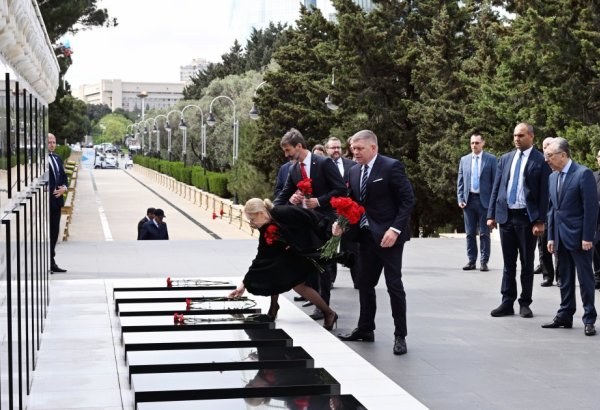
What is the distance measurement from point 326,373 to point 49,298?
4.53 meters

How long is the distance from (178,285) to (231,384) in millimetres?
4427

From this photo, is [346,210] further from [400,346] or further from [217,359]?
[217,359]

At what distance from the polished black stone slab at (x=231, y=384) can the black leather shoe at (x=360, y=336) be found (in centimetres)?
193

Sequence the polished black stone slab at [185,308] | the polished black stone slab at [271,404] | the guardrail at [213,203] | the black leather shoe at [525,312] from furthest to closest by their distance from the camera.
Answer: the guardrail at [213,203] < the black leather shoe at [525,312] < the polished black stone slab at [185,308] < the polished black stone slab at [271,404]

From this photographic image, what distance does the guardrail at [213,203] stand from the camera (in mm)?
34125

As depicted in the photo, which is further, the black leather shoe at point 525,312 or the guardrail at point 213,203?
the guardrail at point 213,203

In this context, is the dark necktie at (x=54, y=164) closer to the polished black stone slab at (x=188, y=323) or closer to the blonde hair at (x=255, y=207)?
the polished black stone slab at (x=188, y=323)

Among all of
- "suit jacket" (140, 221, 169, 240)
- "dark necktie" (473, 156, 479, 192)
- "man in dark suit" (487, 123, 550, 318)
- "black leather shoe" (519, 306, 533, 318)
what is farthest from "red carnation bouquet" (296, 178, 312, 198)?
"suit jacket" (140, 221, 169, 240)

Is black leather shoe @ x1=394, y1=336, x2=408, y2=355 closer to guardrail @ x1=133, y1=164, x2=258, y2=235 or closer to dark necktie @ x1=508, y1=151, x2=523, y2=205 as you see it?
dark necktie @ x1=508, y1=151, x2=523, y2=205

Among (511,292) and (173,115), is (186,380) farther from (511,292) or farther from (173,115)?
(173,115)

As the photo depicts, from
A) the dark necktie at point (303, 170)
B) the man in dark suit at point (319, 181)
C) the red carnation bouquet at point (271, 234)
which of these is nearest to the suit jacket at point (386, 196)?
the red carnation bouquet at point (271, 234)

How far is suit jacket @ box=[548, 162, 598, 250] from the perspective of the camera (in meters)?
8.75

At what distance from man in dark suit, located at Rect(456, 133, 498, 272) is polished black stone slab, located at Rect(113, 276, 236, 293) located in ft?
12.4

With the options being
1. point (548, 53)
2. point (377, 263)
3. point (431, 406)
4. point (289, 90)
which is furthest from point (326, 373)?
point (289, 90)
